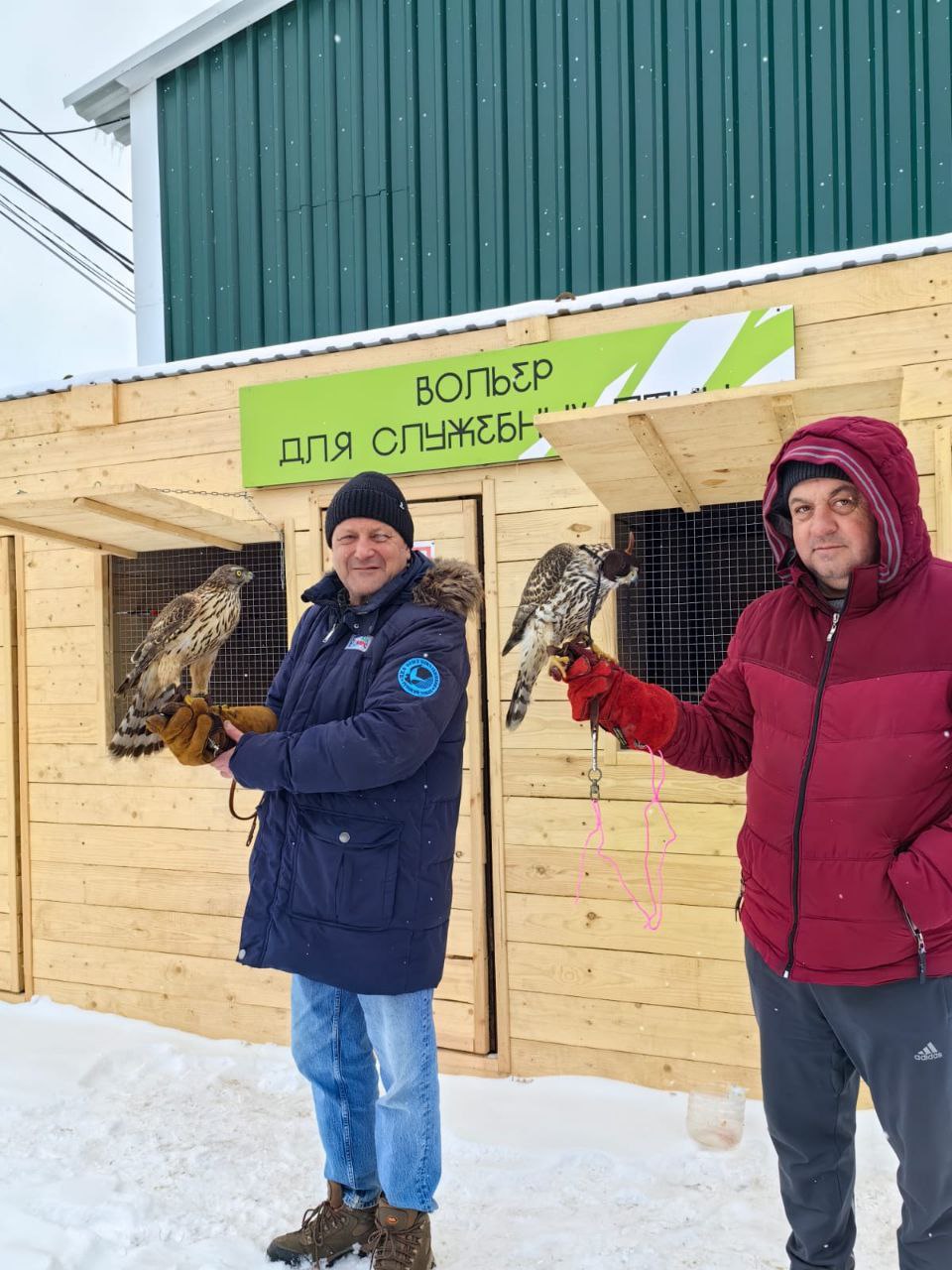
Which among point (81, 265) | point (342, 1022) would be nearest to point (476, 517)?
point (342, 1022)

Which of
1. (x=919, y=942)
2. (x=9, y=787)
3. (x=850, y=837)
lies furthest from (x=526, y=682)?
(x=9, y=787)

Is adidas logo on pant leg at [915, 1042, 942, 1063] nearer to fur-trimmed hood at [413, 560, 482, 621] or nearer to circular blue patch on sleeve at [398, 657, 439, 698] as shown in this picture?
circular blue patch on sleeve at [398, 657, 439, 698]

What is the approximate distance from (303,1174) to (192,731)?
163 cm

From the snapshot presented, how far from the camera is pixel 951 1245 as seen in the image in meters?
1.69

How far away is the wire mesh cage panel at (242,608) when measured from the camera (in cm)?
428

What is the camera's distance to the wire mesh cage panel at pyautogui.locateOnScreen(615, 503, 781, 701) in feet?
11.6

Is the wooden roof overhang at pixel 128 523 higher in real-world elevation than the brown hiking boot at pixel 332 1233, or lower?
higher

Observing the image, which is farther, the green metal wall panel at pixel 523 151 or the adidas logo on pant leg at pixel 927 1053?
the green metal wall panel at pixel 523 151

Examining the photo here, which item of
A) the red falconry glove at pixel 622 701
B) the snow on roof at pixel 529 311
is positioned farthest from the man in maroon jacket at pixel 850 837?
the snow on roof at pixel 529 311

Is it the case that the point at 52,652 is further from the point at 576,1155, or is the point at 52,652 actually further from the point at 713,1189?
the point at 713,1189

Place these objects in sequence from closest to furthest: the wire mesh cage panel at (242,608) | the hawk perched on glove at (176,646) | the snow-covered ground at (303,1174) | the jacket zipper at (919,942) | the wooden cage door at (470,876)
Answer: the jacket zipper at (919,942) < the snow-covered ground at (303,1174) < the hawk perched on glove at (176,646) < the wooden cage door at (470,876) < the wire mesh cage panel at (242,608)

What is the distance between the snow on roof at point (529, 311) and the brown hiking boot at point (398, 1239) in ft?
9.77

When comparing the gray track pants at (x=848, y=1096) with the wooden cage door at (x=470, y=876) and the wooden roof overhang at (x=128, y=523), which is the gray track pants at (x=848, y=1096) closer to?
the wooden cage door at (x=470, y=876)

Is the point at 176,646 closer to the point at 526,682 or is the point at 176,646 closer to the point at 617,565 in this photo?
the point at 526,682
